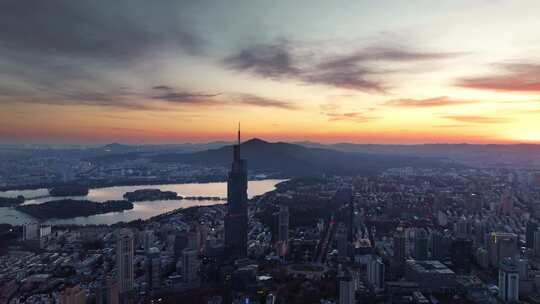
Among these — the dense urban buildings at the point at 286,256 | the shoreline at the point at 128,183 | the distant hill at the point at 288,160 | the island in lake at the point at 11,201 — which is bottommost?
the dense urban buildings at the point at 286,256

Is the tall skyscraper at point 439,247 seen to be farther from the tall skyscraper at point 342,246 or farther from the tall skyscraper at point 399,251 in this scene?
the tall skyscraper at point 342,246

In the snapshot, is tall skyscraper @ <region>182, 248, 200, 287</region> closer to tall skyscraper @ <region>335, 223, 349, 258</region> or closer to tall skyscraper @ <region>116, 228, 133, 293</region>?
tall skyscraper @ <region>116, 228, 133, 293</region>

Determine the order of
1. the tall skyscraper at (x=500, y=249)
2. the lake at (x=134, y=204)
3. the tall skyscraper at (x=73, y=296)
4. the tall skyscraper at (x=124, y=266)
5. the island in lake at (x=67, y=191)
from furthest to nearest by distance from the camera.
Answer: the island in lake at (x=67, y=191), the lake at (x=134, y=204), the tall skyscraper at (x=500, y=249), the tall skyscraper at (x=124, y=266), the tall skyscraper at (x=73, y=296)

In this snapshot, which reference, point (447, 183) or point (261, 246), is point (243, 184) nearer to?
point (261, 246)

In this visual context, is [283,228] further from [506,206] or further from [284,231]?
[506,206]

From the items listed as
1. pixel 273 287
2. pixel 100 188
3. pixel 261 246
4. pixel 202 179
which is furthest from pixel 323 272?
pixel 202 179

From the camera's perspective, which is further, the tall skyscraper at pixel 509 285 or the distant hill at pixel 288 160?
the distant hill at pixel 288 160

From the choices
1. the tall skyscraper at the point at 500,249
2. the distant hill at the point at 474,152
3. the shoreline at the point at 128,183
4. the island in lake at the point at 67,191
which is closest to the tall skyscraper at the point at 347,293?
the tall skyscraper at the point at 500,249

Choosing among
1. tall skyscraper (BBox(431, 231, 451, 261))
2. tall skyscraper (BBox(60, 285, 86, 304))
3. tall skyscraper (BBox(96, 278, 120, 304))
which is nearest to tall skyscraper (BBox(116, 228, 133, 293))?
tall skyscraper (BBox(96, 278, 120, 304))
